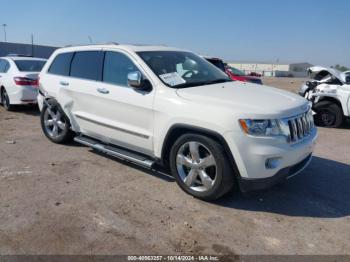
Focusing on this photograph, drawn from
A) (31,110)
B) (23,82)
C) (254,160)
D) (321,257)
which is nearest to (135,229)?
(254,160)

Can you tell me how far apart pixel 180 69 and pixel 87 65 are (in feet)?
5.28

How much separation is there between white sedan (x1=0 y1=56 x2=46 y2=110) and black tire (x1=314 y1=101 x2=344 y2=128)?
7530 mm

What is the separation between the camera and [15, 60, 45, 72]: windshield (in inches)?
388

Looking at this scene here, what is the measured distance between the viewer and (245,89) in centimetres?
461

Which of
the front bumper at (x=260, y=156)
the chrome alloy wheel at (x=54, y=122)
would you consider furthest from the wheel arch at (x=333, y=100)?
the chrome alloy wheel at (x=54, y=122)

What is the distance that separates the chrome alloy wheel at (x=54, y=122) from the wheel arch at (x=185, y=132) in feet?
8.65

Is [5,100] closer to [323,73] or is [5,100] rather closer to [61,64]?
[61,64]

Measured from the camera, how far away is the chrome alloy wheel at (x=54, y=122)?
633 cm

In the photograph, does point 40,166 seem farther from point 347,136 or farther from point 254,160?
point 347,136

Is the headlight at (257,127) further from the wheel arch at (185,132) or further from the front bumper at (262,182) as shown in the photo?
the front bumper at (262,182)

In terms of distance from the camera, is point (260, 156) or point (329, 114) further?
point (329, 114)

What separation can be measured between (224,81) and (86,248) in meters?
3.01

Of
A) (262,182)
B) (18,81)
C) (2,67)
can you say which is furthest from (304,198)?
(2,67)

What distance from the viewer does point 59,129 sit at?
647cm
